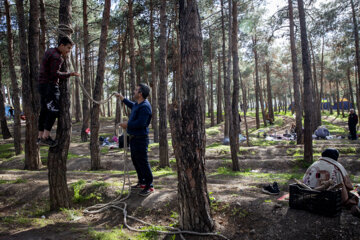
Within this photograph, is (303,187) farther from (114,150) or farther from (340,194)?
(114,150)

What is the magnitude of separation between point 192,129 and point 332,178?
8.39 feet

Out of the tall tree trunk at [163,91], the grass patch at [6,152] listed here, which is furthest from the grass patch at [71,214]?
the grass patch at [6,152]

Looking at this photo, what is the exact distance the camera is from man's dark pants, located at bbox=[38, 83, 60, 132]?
4.07 meters

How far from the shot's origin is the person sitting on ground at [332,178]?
13.7ft

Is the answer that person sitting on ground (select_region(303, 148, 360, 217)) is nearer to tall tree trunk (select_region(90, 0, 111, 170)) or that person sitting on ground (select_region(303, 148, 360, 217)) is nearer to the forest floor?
the forest floor

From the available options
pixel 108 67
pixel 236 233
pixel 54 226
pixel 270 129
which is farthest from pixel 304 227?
pixel 108 67

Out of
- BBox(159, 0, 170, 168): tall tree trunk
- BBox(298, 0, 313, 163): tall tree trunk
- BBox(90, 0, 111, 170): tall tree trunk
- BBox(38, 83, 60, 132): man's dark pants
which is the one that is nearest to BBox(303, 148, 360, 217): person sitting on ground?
BBox(38, 83, 60, 132): man's dark pants

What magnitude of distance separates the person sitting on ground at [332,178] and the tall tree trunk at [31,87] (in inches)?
338

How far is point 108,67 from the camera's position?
101 ft

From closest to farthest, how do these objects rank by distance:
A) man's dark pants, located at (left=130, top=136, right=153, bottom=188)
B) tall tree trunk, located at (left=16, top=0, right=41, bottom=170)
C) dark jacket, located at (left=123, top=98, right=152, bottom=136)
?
dark jacket, located at (left=123, top=98, right=152, bottom=136) < man's dark pants, located at (left=130, top=136, right=153, bottom=188) < tall tree trunk, located at (left=16, top=0, right=41, bottom=170)

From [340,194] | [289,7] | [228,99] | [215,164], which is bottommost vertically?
[215,164]

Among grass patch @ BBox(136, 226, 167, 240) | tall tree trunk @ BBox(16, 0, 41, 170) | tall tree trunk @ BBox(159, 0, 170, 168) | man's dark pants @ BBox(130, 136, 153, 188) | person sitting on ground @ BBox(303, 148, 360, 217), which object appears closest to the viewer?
grass patch @ BBox(136, 226, 167, 240)

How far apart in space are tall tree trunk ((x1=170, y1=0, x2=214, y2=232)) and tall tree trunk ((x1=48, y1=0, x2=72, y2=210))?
206cm

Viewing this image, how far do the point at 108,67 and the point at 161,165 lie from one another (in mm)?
23854
